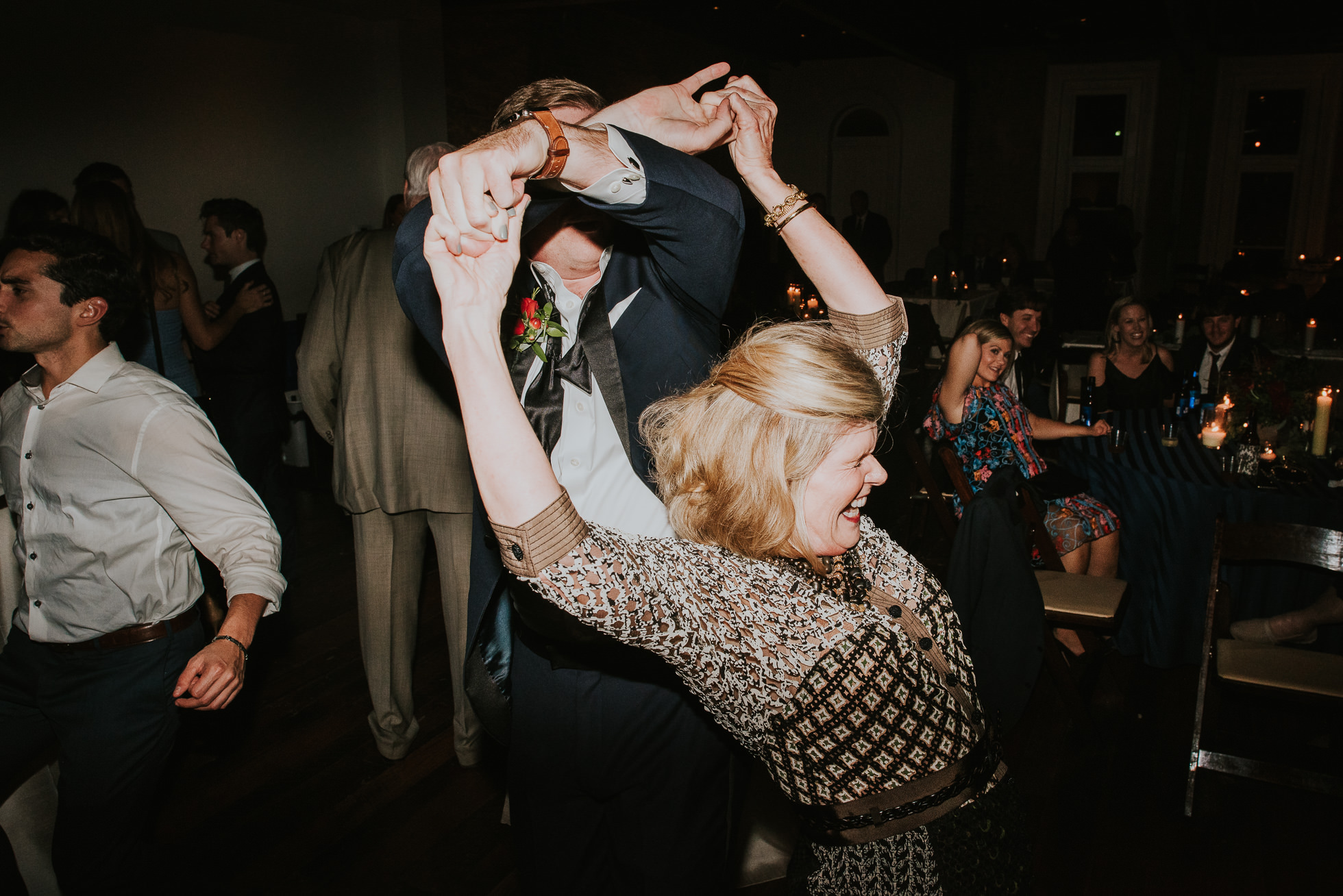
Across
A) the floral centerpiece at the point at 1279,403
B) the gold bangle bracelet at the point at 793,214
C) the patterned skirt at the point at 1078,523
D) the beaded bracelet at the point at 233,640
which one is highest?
the gold bangle bracelet at the point at 793,214

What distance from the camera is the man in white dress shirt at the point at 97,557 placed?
1.69 meters

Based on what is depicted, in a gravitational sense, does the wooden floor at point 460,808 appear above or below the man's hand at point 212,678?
below

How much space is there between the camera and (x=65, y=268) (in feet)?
5.84

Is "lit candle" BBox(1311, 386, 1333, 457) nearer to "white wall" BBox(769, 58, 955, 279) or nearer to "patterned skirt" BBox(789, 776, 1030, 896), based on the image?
"patterned skirt" BBox(789, 776, 1030, 896)

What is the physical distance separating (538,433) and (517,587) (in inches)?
13.5

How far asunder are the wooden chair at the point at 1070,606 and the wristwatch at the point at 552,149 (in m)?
2.21

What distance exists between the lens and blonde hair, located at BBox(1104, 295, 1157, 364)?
4349 millimetres

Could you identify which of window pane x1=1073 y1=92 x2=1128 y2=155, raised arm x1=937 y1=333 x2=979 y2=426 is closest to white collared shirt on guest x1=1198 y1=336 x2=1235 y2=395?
raised arm x1=937 y1=333 x2=979 y2=426

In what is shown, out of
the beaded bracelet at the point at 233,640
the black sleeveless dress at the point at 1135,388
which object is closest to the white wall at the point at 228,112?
the beaded bracelet at the point at 233,640

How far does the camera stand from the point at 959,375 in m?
3.44

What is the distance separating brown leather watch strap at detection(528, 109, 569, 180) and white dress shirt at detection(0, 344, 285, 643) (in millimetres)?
1114

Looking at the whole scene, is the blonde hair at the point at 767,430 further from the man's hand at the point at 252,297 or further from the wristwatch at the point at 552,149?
the man's hand at the point at 252,297

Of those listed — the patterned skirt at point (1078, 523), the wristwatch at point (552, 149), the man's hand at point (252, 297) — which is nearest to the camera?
the wristwatch at point (552, 149)

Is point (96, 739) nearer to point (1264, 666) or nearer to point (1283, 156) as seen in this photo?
point (1264, 666)
